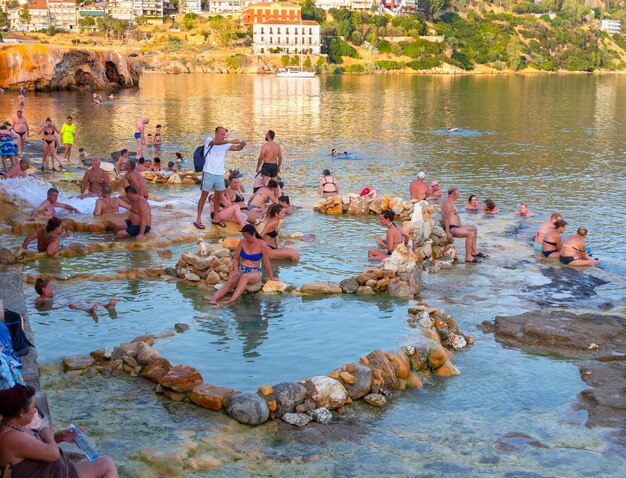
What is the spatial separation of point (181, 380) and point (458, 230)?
9499 mm

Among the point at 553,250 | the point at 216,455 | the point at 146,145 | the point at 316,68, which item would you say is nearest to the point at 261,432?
the point at 216,455

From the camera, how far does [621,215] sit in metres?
21.7

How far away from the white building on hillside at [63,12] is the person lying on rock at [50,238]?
17936 centimetres

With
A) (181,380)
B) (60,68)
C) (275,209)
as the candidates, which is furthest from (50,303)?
(60,68)

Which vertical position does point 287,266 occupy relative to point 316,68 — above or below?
below

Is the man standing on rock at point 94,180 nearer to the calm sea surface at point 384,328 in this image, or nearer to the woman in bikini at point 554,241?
the calm sea surface at point 384,328

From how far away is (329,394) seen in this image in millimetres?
8773

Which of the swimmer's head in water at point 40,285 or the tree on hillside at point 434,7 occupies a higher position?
the tree on hillside at point 434,7

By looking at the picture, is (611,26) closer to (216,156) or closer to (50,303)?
(216,156)

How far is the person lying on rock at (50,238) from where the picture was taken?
14.3m

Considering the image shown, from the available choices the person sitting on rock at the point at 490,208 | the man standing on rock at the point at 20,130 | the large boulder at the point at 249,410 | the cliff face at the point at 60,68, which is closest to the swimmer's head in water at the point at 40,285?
the large boulder at the point at 249,410

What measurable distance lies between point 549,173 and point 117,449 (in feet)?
81.7

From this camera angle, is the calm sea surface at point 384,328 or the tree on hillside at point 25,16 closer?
the calm sea surface at point 384,328

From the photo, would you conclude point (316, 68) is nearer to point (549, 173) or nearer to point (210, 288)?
point (549, 173)
